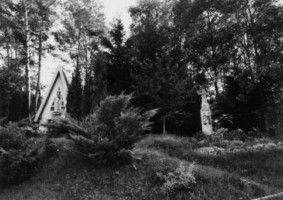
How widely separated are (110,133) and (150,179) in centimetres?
170

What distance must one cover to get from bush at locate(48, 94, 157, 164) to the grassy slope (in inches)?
13.9

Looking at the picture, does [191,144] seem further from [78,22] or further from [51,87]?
[78,22]

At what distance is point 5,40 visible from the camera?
17.8 m

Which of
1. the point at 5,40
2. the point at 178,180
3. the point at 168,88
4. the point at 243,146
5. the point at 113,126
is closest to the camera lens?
the point at 178,180

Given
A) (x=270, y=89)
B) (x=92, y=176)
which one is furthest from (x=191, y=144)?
(x=270, y=89)

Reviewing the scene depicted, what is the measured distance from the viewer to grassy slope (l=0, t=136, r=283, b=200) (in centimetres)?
507

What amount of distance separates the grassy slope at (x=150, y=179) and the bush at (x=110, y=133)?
35 centimetres

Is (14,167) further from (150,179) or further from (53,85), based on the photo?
(53,85)

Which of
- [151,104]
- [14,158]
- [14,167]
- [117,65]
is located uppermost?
[117,65]

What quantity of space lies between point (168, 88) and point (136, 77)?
191 centimetres

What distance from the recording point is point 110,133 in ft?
21.3

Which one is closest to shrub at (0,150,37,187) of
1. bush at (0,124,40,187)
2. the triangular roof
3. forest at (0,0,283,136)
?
bush at (0,124,40,187)

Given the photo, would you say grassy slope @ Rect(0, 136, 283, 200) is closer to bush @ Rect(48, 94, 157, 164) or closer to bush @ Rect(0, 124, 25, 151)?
bush @ Rect(48, 94, 157, 164)

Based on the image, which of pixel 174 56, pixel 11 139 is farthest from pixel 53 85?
pixel 11 139
